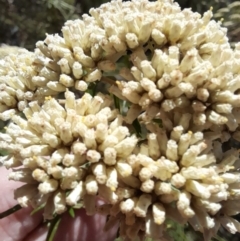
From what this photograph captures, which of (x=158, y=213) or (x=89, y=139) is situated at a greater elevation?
(x=89, y=139)

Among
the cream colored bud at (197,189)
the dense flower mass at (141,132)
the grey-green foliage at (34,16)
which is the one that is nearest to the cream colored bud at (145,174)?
the dense flower mass at (141,132)

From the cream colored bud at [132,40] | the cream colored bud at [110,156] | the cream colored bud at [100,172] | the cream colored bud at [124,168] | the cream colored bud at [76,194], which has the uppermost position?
the cream colored bud at [132,40]

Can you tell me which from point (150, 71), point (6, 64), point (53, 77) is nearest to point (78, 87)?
point (53, 77)

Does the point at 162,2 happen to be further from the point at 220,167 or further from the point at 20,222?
the point at 20,222

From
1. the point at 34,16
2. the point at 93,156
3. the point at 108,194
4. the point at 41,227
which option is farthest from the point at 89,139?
the point at 34,16

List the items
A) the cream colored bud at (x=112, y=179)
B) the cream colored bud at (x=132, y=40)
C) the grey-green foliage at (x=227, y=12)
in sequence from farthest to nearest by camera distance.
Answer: the grey-green foliage at (x=227, y=12), the cream colored bud at (x=132, y=40), the cream colored bud at (x=112, y=179)

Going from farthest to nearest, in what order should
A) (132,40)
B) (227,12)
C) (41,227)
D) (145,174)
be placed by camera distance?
(227,12) < (41,227) < (132,40) < (145,174)

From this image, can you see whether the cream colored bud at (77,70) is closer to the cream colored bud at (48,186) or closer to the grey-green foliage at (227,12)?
the cream colored bud at (48,186)

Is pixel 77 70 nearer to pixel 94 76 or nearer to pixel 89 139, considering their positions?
pixel 94 76

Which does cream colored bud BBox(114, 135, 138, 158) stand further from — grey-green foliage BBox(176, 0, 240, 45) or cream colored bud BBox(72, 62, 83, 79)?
grey-green foliage BBox(176, 0, 240, 45)
